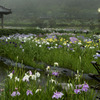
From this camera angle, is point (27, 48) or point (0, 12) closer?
point (27, 48)

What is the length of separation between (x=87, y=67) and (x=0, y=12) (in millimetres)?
16741

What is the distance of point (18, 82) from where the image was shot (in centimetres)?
312

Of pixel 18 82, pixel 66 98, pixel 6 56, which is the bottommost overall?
pixel 6 56

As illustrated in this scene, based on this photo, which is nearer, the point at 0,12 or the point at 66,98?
the point at 66,98

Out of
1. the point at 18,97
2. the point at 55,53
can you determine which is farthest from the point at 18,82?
the point at 55,53

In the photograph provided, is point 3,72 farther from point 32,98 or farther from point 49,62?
point 32,98

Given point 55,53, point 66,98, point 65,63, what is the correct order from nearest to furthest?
1. point 66,98
2. point 65,63
3. point 55,53

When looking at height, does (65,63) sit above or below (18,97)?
below

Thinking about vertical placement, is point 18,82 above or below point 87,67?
above

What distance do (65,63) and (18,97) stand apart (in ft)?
11.9

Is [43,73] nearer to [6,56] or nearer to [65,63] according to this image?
[65,63]

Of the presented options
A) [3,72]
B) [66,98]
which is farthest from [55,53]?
[66,98]

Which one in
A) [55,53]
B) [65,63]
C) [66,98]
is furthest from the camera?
[55,53]

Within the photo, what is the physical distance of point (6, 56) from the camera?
7.29 meters
